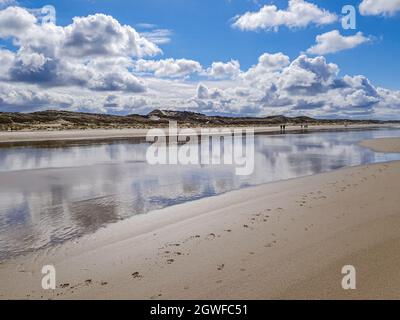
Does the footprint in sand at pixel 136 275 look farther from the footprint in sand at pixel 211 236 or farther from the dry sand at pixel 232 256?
the footprint in sand at pixel 211 236

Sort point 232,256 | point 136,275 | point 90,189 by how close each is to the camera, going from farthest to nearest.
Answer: point 90,189 < point 232,256 < point 136,275

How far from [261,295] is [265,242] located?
2354 mm

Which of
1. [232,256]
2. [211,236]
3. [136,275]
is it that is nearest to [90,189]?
[211,236]

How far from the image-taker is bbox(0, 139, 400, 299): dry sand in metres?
5.45

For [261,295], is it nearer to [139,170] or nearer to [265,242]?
[265,242]

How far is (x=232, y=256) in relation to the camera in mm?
6793

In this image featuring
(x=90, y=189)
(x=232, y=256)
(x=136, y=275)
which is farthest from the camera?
(x=90, y=189)

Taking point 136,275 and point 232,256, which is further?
point 232,256

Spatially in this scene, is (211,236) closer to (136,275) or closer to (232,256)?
(232,256)

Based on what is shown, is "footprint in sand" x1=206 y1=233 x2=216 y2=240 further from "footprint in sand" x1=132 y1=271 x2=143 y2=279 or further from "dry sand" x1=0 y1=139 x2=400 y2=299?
"footprint in sand" x1=132 y1=271 x2=143 y2=279

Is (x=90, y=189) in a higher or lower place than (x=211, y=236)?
higher

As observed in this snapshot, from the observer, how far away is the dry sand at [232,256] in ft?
17.9

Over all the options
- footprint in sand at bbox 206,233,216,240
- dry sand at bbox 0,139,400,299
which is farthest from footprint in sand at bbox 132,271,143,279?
footprint in sand at bbox 206,233,216,240

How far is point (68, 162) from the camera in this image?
925 inches
